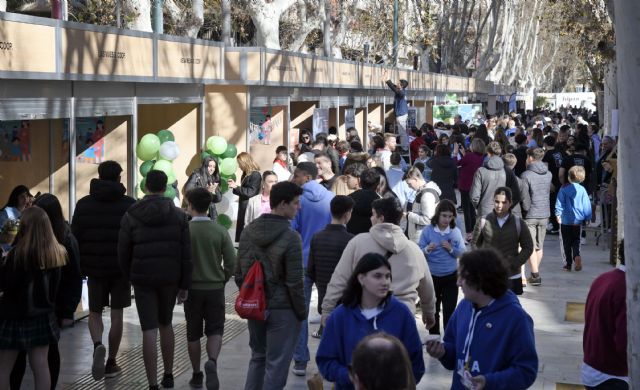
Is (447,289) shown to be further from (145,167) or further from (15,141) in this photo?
(15,141)

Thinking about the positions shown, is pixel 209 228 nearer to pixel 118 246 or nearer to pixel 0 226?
pixel 118 246

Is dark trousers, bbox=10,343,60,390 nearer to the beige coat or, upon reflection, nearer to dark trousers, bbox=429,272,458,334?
the beige coat

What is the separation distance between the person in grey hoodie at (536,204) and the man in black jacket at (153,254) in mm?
6488

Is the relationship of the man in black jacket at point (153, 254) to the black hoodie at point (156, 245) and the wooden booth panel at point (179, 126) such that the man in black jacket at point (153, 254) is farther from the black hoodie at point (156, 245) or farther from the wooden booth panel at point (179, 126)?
the wooden booth panel at point (179, 126)

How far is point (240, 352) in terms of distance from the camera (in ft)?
32.0

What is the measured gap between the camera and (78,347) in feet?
32.0

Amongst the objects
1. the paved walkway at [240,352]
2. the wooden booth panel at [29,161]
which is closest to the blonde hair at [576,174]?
the paved walkway at [240,352]

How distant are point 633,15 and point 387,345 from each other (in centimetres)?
170

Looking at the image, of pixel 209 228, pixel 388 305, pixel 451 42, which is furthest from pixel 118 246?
pixel 451 42

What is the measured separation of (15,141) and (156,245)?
5.04m

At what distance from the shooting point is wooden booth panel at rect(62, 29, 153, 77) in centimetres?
1078

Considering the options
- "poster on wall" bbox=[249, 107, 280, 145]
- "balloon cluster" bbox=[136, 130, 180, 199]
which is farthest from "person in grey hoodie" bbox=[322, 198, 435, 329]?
"poster on wall" bbox=[249, 107, 280, 145]

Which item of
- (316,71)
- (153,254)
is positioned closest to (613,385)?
(153,254)

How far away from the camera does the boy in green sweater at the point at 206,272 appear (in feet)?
26.3
